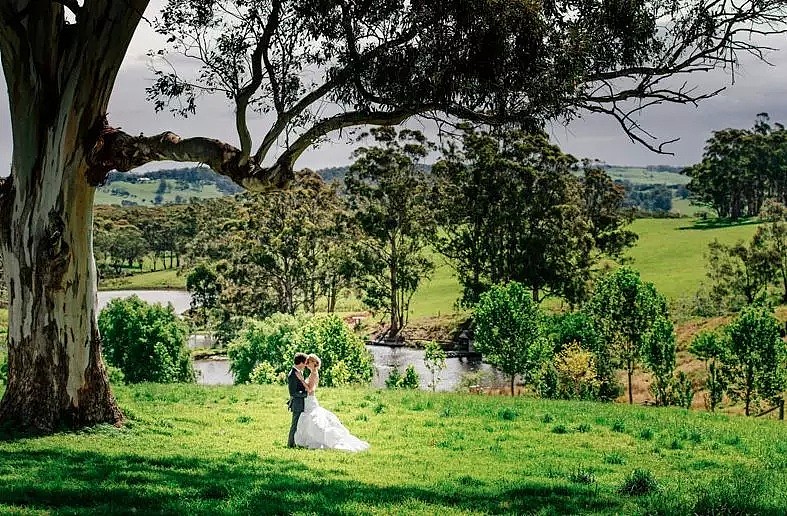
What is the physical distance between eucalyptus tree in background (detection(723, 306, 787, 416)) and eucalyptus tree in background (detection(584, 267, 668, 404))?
2700mm

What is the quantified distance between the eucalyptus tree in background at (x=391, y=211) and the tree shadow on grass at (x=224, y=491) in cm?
5005

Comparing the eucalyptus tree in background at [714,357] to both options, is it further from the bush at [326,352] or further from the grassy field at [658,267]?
the grassy field at [658,267]

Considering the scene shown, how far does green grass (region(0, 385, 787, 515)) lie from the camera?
7.39m

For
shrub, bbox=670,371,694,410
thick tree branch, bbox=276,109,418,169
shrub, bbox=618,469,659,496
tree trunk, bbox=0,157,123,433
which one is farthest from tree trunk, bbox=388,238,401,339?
shrub, bbox=618,469,659,496

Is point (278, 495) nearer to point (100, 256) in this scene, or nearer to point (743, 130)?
point (100, 256)

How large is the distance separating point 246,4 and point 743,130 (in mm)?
97233

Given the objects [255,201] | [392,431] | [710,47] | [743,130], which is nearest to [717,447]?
[392,431]

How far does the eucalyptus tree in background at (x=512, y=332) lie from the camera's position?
3070 cm

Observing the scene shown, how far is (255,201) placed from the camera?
197 feet

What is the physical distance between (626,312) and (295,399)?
65.0ft

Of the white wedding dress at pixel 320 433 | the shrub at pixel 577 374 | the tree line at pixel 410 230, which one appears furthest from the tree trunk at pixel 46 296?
the tree line at pixel 410 230

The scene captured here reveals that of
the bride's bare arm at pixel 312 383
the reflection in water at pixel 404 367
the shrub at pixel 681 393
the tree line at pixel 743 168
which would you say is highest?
the tree line at pixel 743 168

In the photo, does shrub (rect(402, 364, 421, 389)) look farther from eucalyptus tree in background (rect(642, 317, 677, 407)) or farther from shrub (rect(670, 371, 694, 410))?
shrub (rect(670, 371, 694, 410))

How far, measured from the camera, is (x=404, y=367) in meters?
50.7
